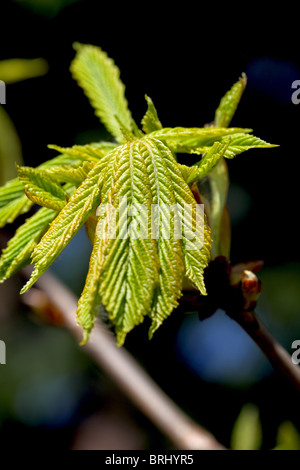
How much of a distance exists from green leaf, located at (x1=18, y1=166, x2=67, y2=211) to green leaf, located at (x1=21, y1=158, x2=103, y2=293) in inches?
1.7

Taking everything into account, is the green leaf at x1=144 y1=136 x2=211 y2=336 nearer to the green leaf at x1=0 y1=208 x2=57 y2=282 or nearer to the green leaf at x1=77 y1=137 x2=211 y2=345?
the green leaf at x1=77 y1=137 x2=211 y2=345

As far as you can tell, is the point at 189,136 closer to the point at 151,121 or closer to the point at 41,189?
the point at 151,121

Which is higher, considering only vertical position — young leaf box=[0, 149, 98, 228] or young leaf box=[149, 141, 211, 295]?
young leaf box=[0, 149, 98, 228]

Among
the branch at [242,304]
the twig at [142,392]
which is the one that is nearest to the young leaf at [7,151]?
the twig at [142,392]

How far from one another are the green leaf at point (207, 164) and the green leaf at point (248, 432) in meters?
0.91

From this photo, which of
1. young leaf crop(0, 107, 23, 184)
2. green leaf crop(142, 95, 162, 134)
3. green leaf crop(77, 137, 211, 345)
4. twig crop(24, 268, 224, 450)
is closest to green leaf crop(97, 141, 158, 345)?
green leaf crop(77, 137, 211, 345)

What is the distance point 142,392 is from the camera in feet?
3.24

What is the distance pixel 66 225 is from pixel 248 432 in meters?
0.98

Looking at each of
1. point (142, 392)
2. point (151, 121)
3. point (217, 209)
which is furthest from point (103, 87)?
point (142, 392)

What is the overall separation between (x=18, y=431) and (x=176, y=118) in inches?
78.1

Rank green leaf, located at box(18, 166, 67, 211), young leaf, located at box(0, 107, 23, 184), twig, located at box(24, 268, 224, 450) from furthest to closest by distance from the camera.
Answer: young leaf, located at box(0, 107, 23, 184) < twig, located at box(24, 268, 224, 450) < green leaf, located at box(18, 166, 67, 211)

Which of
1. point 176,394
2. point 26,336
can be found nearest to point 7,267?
point 176,394

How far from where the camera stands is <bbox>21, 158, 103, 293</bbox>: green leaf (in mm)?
524

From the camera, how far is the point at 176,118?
196 centimetres
